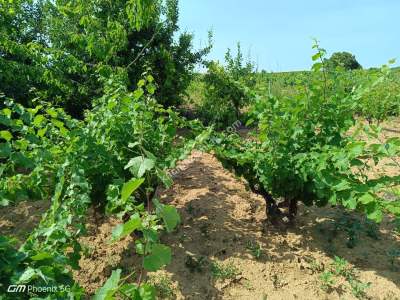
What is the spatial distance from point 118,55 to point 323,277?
18.6 feet

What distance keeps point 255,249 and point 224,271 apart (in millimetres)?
470

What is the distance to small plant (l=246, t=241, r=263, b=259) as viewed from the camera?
3.78 m

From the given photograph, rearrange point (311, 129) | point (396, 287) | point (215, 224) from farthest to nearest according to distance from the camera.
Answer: point (215, 224), point (311, 129), point (396, 287)

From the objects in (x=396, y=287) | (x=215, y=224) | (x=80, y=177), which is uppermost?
(x=80, y=177)

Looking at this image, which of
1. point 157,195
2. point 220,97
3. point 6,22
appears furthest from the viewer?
point 220,97

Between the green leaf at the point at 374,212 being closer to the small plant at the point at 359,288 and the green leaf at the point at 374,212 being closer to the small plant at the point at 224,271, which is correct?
the small plant at the point at 359,288

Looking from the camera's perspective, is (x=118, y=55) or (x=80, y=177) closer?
(x=80, y=177)

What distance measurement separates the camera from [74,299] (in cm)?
166

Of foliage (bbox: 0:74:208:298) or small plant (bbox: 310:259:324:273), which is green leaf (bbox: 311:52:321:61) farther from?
small plant (bbox: 310:259:324:273)

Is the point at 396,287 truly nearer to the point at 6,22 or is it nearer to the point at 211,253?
the point at 211,253

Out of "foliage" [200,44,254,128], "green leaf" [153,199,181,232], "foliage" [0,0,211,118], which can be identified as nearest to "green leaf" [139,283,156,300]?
"green leaf" [153,199,181,232]

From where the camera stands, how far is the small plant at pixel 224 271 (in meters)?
3.51

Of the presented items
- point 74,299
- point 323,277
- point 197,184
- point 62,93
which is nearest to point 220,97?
point 62,93

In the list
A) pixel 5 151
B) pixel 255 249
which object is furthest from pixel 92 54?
pixel 5 151
